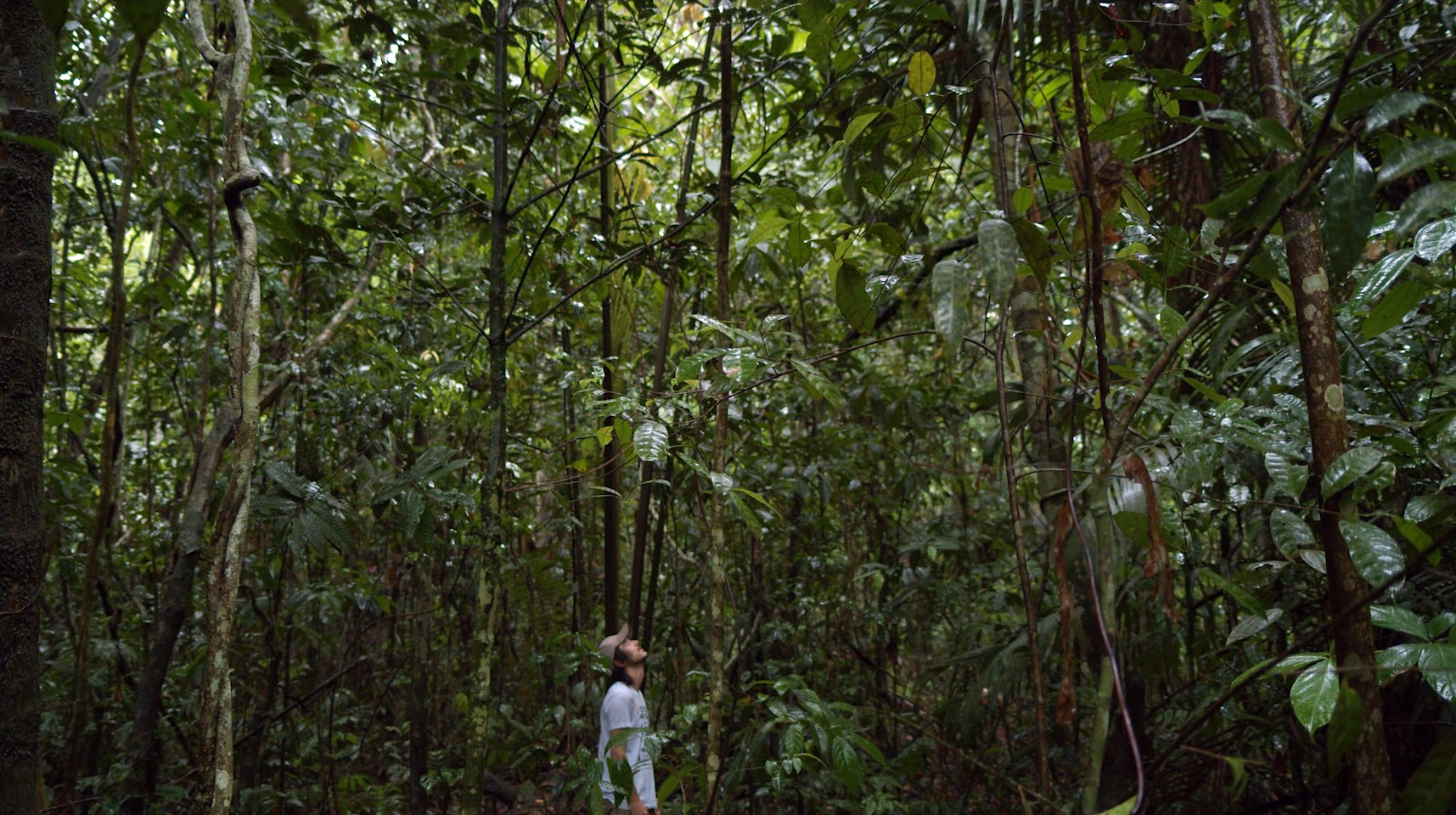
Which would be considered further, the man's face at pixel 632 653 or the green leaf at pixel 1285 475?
the man's face at pixel 632 653

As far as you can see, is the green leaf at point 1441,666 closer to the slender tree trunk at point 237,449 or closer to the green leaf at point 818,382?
the green leaf at point 818,382

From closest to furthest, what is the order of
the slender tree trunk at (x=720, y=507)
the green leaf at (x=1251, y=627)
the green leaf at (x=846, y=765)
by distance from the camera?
the green leaf at (x=1251, y=627) < the slender tree trunk at (x=720, y=507) < the green leaf at (x=846, y=765)

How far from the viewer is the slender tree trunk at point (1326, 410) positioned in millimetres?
1165

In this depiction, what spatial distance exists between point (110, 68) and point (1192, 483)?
12.7 feet

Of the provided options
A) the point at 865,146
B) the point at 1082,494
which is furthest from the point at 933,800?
the point at 865,146

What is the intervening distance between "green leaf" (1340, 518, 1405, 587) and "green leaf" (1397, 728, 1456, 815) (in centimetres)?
21

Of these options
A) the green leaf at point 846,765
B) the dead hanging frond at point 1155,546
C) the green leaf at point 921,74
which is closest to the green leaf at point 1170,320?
the dead hanging frond at point 1155,546

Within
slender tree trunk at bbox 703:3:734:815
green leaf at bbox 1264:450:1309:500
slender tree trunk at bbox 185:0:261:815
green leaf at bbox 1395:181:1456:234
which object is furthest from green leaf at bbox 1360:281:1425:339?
slender tree trunk at bbox 185:0:261:815

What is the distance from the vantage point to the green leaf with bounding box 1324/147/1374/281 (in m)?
0.87

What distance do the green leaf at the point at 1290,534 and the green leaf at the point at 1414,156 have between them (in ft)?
2.32

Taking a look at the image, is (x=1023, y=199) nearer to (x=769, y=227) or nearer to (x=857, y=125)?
(x=857, y=125)

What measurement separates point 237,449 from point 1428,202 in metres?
1.70

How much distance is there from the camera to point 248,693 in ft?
12.6

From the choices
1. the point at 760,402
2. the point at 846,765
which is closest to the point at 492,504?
the point at 846,765
